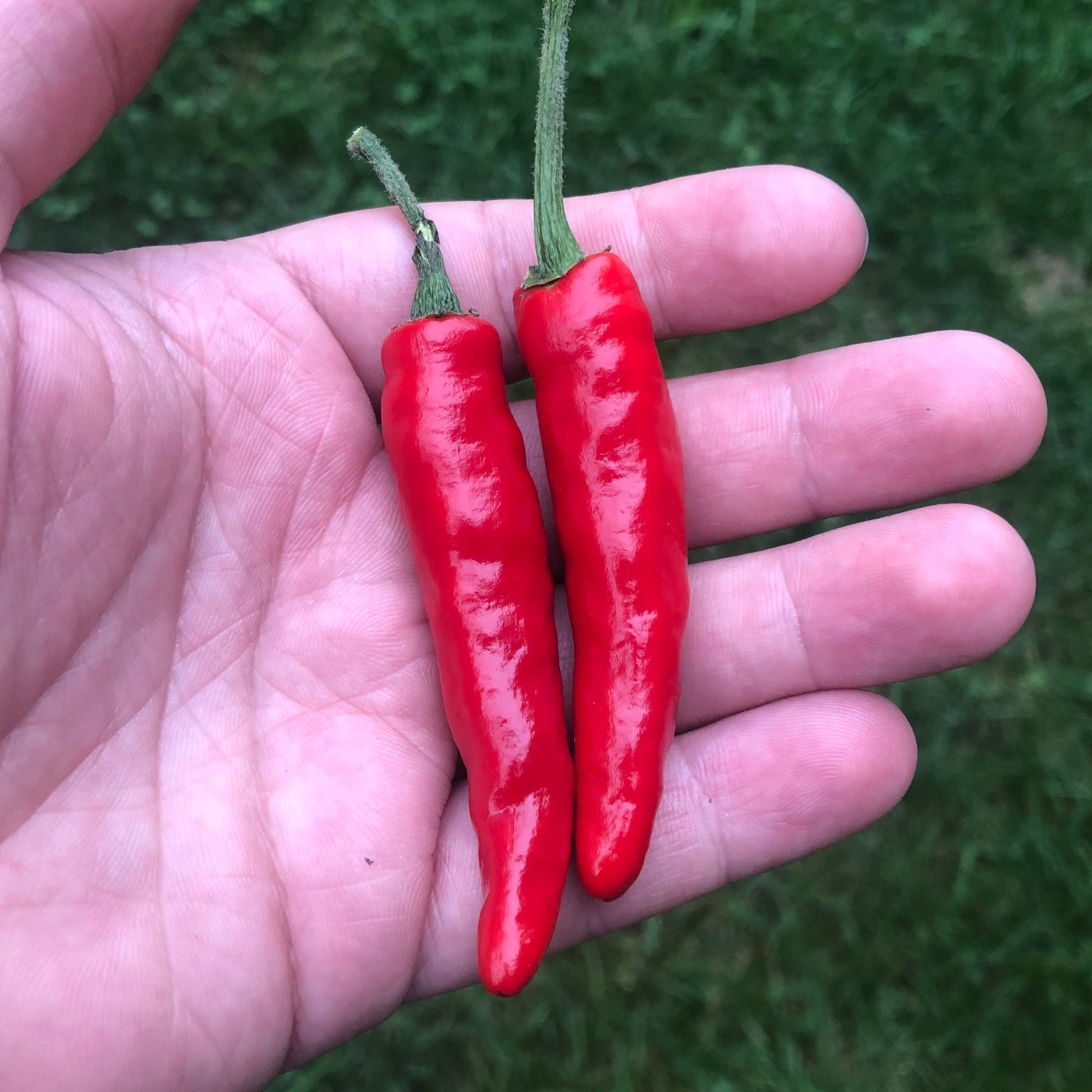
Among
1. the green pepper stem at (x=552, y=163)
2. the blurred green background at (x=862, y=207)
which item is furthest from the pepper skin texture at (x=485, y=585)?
the blurred green background at (x=862, y=207)

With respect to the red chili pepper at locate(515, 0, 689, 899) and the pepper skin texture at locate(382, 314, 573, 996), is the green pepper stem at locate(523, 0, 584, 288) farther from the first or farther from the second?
the pepper skin texture at locate(382, 314, 573, 996)

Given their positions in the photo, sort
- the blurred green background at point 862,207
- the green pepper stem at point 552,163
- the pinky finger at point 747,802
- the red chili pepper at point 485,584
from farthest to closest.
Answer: the blurred green background at point 862,207, the pinky finger at point 747,802, the green pepper stem at point 552,163, the red chili pepper at point 485,584

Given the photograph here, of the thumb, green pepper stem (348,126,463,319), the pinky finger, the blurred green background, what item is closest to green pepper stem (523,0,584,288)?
green pepper stem (348,126,463,319)

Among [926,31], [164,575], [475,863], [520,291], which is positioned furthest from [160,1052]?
[926,31]

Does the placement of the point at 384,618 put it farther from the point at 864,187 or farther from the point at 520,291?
the point at 864,187

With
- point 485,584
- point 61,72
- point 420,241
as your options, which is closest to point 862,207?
point 420,241

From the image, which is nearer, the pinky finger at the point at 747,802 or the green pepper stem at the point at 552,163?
the green pepper stem at the point at 552,163

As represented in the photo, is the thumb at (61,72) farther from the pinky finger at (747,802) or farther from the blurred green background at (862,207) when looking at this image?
the pinky finger at (747,802)

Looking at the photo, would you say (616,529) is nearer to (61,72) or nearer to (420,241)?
(420,241)
